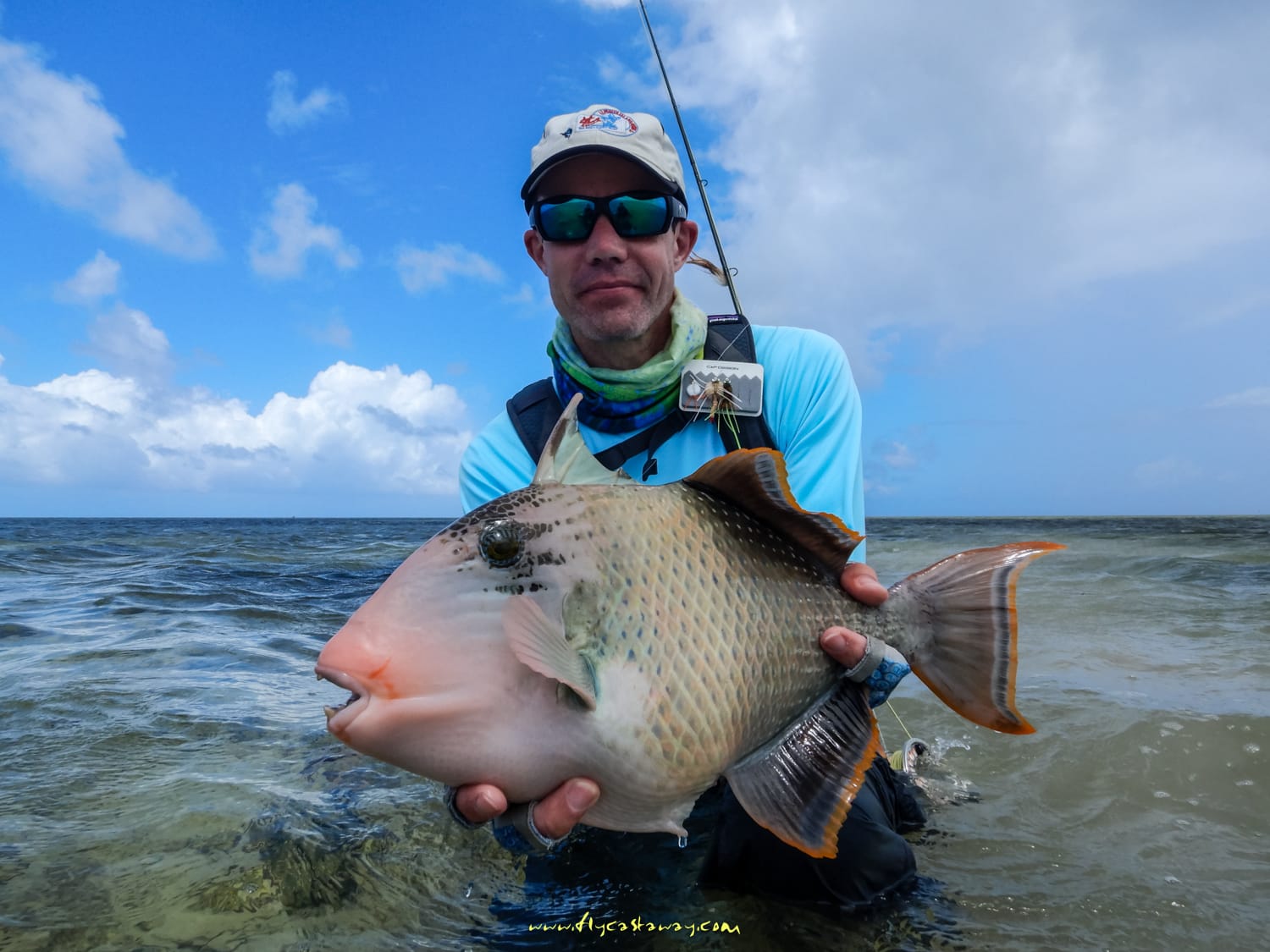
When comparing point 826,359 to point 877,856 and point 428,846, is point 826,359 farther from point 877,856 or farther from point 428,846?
point 428,846

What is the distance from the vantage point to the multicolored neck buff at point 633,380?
2.91 metres

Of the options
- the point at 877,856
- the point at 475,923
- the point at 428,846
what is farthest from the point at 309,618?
the point at 877,856

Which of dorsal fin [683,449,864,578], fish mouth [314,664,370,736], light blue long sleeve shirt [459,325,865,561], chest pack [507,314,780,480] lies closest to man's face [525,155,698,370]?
chest pack [507,314,780,480]

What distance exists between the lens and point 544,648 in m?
1.55

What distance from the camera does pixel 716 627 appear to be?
1747 millimetres

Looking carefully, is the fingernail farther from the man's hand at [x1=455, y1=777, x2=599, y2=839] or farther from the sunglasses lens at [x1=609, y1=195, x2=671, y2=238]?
the sunglasses lens at [x1=609, y1=195, x2=671, y2=238]

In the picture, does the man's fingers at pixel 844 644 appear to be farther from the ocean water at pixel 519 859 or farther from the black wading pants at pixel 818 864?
the ocean water at pixel 519 859

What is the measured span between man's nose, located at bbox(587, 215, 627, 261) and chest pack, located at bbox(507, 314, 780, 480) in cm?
51

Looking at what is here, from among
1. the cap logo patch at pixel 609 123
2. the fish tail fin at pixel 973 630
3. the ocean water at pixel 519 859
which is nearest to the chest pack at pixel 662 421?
the cap logo patch at pixel 609 123

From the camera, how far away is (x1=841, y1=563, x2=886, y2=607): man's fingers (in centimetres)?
196

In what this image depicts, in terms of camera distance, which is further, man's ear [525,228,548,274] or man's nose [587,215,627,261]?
man's ear [525,228,548,274]

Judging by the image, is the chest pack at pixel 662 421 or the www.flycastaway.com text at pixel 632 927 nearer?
the www.flycastaway.com text at pixel 632 927

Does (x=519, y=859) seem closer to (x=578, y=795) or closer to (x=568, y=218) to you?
(x=578, y=795)

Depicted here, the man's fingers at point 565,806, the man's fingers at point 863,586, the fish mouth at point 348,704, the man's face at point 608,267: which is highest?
the man's face at point 608,267
